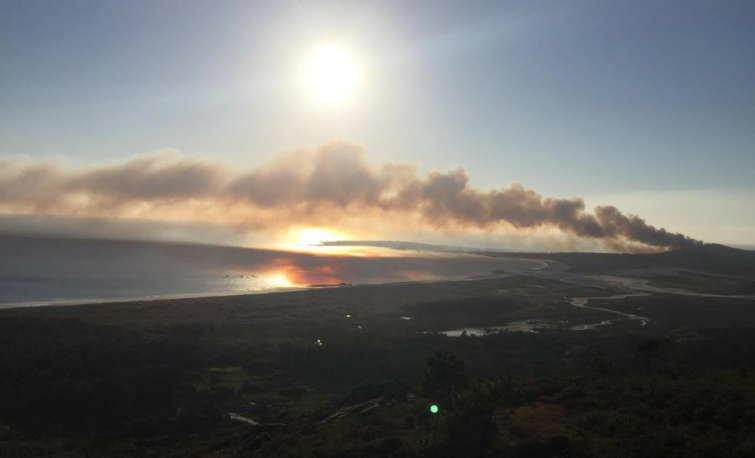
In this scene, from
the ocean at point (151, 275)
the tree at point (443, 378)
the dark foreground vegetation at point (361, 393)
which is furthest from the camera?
the ocean at point (151, 275)

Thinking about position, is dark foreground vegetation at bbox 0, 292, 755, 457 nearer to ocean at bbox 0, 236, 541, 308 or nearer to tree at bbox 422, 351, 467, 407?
tree at bbox 422, 351, 467, 407

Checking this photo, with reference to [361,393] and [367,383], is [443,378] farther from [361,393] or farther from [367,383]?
[367,383]

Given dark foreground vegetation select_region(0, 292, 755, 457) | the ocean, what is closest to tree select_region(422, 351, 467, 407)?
dark foreground vegetation select_region(0, 292, 755, 457)

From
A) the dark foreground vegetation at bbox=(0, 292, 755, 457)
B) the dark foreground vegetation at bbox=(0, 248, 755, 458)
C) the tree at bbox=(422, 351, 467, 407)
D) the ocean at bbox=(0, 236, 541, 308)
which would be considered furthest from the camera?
the ocean at bbox=(0, 236, 541, 308)

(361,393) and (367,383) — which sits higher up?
(361,393)

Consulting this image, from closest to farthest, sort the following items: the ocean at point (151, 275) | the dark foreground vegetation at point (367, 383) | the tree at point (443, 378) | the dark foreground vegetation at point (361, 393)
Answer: the dark foreground vegetation at point (361, 393) → the dark foreground vegetation at point (367, 383) → the tree at point (443, 378) → the ocean at point (151, 275)

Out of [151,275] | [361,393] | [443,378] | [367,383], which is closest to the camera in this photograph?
[443,378]

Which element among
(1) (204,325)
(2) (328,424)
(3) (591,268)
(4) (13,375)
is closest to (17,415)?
(4) (13,375)

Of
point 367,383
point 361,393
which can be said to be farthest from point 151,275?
point 361,393

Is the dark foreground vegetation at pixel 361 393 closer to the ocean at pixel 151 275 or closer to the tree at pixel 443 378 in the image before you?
the tree at pixel 443 378

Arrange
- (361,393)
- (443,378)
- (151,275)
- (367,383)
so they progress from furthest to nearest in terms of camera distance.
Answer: (151,275)
(367,383)
(361,393)
(443,378)

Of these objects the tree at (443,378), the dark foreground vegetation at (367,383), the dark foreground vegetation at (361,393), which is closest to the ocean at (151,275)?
the dark foreground vegetation at (367,383)
